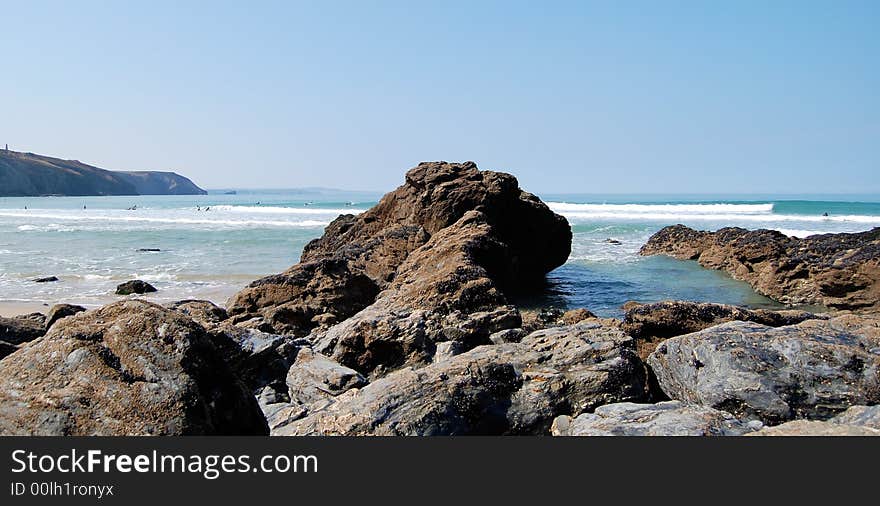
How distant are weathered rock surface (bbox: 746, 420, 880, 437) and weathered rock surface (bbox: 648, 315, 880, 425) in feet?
2.70

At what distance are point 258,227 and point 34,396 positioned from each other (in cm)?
4122

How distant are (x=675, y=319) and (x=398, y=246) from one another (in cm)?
672

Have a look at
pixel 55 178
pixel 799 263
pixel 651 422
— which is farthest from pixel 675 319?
pixel 55 178

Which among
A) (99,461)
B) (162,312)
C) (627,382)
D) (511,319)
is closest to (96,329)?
(162,312)

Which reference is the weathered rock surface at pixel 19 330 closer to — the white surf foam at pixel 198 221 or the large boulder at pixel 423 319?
the large boulder at pixel 423 319

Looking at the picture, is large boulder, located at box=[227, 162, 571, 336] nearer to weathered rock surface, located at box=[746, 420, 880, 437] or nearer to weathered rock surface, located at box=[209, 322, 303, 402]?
weathered rock surface, located at box=[209, 322, 303, 402]

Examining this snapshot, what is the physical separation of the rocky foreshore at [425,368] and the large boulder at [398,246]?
7 cm

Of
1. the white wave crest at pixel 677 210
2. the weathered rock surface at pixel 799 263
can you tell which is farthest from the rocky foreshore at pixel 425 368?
the white wave crest at pixel 677 210

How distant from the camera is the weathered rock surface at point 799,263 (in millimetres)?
13578

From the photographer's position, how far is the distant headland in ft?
408

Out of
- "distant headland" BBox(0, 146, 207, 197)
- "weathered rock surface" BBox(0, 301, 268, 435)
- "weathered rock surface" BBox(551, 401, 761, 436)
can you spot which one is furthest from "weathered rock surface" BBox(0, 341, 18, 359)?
"distant headland" BBox(0, 146, 207, 197)

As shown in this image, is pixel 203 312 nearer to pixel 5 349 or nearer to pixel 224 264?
pixel 5 349

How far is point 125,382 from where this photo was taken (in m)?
3.27

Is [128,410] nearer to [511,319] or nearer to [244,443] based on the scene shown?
[244,443]
